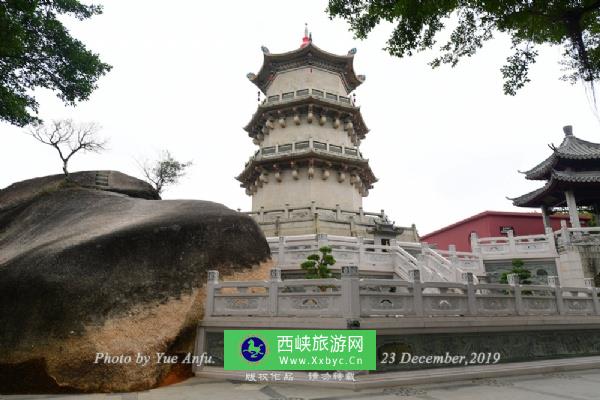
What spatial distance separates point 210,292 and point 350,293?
9.89 ft

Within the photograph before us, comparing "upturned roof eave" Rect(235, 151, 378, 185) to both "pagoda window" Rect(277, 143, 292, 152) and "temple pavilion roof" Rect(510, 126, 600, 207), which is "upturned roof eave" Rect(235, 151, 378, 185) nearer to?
"pagoda window" Rect(277, 143, 292, 152)

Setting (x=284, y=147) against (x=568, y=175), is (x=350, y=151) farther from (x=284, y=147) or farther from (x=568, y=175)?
(x=568, y=175)

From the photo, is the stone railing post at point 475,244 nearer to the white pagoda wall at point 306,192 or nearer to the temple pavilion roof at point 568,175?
the temple pavilion roof at point 568,175

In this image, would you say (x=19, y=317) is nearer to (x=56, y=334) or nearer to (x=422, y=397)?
(x=56, y=334)

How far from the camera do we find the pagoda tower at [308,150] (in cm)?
1923

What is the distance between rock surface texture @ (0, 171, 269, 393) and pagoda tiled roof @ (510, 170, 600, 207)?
16.5m

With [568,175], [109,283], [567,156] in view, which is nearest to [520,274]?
[568,175]

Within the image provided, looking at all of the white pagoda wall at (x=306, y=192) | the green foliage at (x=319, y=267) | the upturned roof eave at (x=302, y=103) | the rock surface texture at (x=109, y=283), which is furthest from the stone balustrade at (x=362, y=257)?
the upturned roof eave at (x=302, y=103)

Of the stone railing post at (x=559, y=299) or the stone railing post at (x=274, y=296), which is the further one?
the stone railing post at (x=559, y=299)

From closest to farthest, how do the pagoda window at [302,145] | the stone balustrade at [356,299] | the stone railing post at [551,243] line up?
1. the stone balustrade at [356,299]
2. the stone railing post at [551,243]
3. the pagoda window at [302,145]

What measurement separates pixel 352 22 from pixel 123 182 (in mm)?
9781

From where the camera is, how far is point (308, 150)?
21.0 metres

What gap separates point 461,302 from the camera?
302 inches

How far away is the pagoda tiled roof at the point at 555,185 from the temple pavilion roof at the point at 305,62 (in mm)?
14073
